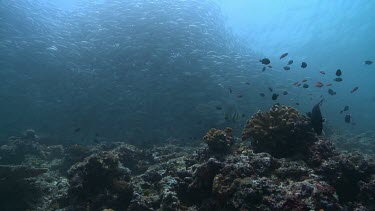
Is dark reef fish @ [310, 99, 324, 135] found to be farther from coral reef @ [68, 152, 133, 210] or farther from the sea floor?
coral reef @ [68, 152, 133, 210]

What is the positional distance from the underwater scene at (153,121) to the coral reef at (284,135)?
3 centimetres

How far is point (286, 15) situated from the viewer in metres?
80.5

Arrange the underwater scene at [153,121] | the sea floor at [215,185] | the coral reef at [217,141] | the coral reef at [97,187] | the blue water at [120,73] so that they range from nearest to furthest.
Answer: the sea floor at [215,185]
the underwater scene at [153,121]
the coral reef at [97,187]
the coral reef at [217,141]
the blue water at [120,73]

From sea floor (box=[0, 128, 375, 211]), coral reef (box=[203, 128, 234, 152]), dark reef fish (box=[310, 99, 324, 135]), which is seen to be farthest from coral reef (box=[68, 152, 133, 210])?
dark reef fish (box=[310, 99, 324, 135])

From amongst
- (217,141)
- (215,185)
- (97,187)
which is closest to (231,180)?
(215,185)

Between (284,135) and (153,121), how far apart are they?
1663cm

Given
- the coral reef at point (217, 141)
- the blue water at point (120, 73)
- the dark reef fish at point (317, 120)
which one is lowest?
the coral reef at point (217, 141)

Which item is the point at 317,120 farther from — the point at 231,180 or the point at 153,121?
the point at 153,121

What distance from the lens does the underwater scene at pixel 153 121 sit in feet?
20.7

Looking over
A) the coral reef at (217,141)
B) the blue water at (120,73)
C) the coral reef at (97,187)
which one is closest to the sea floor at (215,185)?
the coral reef at (97,187)

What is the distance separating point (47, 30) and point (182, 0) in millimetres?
13340

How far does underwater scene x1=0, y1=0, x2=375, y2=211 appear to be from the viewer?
6.32 meters

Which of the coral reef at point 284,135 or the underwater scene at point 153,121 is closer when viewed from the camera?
the underwater scene at point 153,121

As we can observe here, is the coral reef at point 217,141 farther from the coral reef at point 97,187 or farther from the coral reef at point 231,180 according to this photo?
the coral reef at point 97,187
